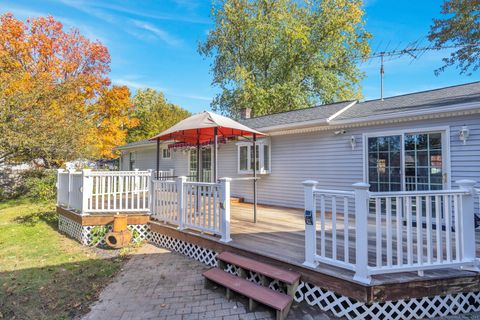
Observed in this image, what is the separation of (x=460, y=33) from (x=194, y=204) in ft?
45.1

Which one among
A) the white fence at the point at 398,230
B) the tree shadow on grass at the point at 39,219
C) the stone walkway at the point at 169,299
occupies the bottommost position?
the stone walkway at the point at 169,299

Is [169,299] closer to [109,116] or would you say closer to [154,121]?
[109,116]

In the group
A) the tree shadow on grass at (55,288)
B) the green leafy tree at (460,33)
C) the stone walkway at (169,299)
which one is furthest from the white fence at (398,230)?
the green leafy tree at (460,33)

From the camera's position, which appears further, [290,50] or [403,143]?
[290,50]

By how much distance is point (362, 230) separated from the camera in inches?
104

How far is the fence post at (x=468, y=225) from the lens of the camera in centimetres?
291

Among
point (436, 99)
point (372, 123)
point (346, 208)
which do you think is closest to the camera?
point (346, 208)

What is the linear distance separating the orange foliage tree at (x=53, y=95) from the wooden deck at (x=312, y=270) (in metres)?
7.08

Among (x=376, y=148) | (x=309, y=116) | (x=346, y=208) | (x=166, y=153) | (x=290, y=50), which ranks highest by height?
(x=290, y=50)

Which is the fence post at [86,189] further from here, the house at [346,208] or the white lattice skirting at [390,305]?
the white lattice skirting at [390,305]

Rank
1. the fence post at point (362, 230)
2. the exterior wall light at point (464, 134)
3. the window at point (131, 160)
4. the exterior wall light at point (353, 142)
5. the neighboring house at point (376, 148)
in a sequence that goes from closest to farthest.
Answer: the fence post at point (362, 230)
the exterior wall light at point (464, 134)
the neighboring house at point (376, 148)
the exterior wall light at point (353, 142)
the window at point (131, 160)

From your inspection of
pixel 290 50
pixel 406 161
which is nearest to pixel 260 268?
pixel 406 161

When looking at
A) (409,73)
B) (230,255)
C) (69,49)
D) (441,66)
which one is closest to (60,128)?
(69,49)

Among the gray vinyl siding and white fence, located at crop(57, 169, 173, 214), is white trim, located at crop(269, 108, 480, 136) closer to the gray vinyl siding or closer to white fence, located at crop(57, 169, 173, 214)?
the gray vinyl siding
